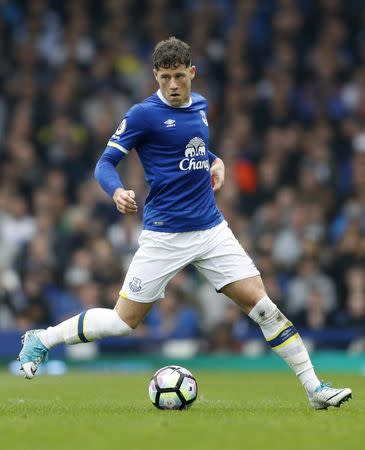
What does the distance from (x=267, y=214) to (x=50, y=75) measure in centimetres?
478

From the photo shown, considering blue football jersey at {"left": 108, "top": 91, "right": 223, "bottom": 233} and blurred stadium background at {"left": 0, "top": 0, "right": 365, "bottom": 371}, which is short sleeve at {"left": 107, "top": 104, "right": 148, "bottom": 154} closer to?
blue football jersey at {"left": 108, "top": 91, "right": 223, "bottom": 233}

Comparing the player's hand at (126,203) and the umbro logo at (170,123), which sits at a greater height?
the umbro logo at (170,123)

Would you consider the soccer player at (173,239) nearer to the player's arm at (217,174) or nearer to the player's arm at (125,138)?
the player's arm at (125,138)

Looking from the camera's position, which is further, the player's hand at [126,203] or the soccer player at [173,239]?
the soccer player at [173,239]

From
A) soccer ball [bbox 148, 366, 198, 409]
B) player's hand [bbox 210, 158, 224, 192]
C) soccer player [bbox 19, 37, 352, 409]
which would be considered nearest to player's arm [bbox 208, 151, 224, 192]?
player's hand [bbox 210, 158, 224, 192]

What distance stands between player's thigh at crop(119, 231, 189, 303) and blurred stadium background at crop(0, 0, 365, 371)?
759 cm

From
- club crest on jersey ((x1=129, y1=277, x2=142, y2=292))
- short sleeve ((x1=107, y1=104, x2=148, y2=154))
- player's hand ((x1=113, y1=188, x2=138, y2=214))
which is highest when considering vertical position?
short sleeve ((x1=107, y1=104, x2=148, y2=154))

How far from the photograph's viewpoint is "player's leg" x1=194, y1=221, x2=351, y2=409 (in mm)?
8328

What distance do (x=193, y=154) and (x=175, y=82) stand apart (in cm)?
50

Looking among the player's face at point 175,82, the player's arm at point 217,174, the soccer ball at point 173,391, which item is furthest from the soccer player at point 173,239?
the soccer ball at point 173,391

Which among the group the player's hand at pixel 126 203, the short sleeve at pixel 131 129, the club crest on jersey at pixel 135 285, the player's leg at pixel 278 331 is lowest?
the player's leg at pixel 278 331

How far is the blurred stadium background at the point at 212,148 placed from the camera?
53.0 feet

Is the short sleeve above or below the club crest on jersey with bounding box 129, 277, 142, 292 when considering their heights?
above

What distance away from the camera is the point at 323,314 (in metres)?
15.9
